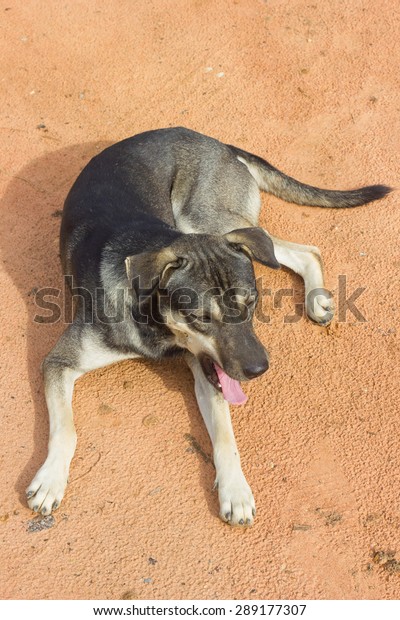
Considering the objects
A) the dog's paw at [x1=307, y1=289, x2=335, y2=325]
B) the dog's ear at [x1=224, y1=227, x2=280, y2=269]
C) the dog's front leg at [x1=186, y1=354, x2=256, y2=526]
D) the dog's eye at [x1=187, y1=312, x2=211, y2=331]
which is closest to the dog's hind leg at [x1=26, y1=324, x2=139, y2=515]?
the dog's front leg at [x1=186, y1=354, x2=256, y2=526]

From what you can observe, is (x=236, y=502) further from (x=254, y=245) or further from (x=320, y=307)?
(x=320, y=307)

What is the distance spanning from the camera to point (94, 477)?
4672 mm

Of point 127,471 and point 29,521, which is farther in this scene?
point 127,471

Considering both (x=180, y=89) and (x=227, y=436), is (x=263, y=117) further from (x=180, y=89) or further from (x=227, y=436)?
(x=227, y=436)

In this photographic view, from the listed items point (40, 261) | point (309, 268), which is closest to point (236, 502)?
point (309, 268)

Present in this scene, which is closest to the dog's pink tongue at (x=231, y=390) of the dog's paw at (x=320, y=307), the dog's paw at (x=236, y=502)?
the dog's paw at (x=236, y=502)

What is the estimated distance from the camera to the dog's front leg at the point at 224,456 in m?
4.38

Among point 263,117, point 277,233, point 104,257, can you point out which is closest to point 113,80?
point 263,117

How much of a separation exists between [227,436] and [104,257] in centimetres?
159

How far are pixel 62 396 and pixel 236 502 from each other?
4.89 ft

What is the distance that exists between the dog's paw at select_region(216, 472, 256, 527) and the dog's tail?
3058 millimetres

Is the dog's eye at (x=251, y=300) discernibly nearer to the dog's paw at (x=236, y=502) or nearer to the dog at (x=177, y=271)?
the dog at (x=177, y=271)

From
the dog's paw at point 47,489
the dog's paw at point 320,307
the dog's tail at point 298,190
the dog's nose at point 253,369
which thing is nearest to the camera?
the dog's nose at point 253,369

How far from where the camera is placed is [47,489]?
445 centimetres
